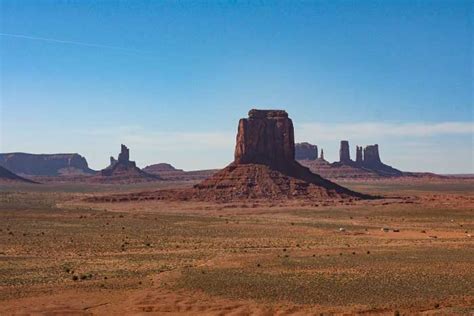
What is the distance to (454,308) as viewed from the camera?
22.2 m

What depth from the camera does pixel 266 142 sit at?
106 metres

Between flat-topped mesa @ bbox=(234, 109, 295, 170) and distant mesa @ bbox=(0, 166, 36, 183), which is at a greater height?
flat-topped mesa @ bbox=(234, 109, 295, 170)

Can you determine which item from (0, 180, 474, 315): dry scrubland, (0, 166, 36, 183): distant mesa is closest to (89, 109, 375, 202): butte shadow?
(0, 180, 474, 315): dry scrubland

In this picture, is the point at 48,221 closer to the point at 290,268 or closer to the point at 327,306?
the point at 290,268

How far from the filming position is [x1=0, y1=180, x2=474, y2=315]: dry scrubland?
23.4 meters

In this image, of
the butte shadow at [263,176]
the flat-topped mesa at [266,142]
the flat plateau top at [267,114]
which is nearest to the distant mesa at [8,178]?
the butte shadow at [263,176]

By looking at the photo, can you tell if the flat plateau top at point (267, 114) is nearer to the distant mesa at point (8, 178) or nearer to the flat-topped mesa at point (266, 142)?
the flat-topped mesa at point (266, 142)

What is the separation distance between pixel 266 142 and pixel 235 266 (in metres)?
74.7

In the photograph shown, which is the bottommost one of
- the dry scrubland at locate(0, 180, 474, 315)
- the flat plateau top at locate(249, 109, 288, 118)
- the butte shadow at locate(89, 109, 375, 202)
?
the dry scrubland at locate(0, 180, 474, 315)

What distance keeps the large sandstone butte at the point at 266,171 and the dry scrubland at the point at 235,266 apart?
107 ft

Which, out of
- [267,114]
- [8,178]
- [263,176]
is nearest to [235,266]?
[263,176]

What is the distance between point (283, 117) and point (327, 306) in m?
87.5

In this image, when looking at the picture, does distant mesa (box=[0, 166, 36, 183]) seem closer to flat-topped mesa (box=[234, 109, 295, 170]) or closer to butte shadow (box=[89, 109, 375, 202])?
butte shadow (box=[89, 109, 375, 202])

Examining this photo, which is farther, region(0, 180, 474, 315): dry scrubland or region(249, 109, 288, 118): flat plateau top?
region(249, 109, 288, 118): flat plateau top
